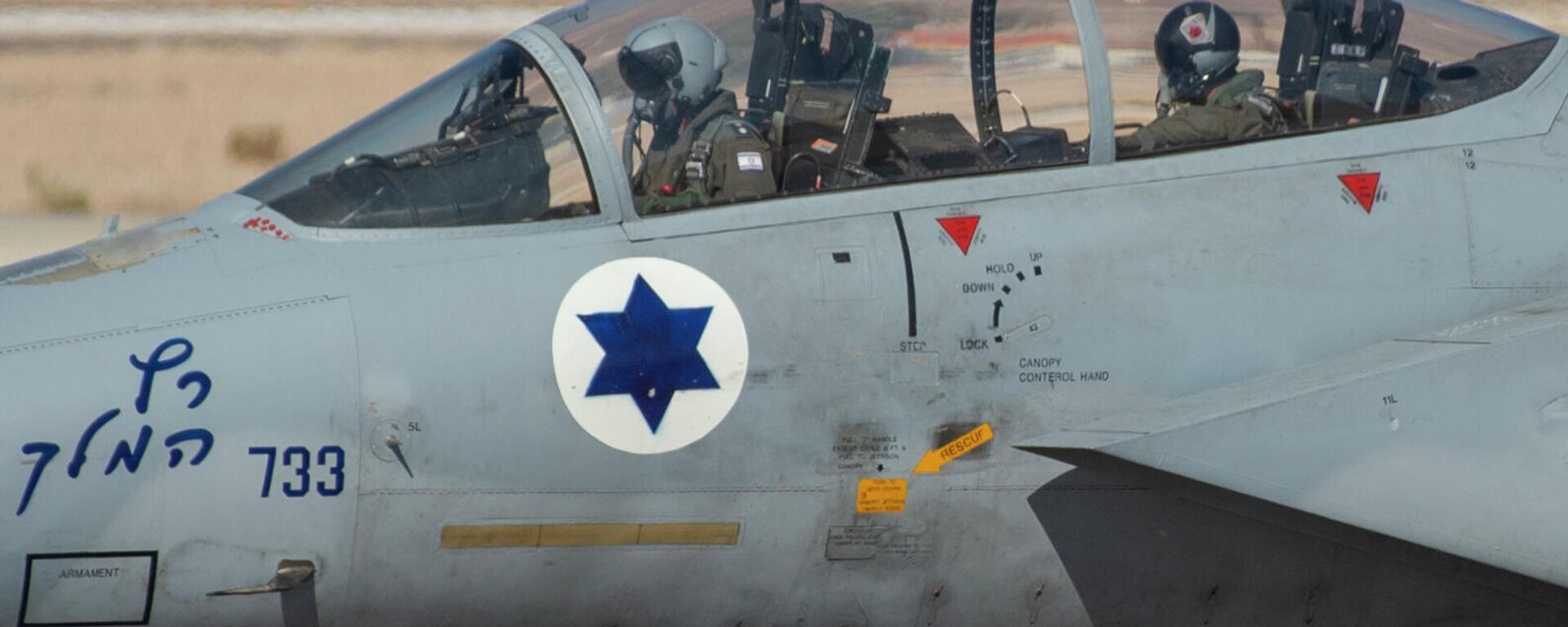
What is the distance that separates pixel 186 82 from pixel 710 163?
77.6 feet

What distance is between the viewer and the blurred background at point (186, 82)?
2317 centimetres

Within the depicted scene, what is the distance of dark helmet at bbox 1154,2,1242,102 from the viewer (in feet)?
18.2

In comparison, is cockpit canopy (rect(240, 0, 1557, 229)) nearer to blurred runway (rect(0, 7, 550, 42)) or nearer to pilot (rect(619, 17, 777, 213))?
pilot (rect(619, 17, 777, 213))

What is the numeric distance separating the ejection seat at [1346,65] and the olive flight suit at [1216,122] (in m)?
0.09

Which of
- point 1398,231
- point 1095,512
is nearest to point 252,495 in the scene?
point 1095,512

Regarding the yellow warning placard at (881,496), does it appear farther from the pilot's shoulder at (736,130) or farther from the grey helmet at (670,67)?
the grey helmet at (670,67)

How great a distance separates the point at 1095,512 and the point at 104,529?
2.96 meters

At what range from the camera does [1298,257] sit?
5.17 metres

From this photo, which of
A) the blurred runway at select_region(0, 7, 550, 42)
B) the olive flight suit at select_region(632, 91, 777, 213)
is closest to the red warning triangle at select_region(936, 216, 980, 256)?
the olive flight suit at select_region(632, 91, 777, 213)

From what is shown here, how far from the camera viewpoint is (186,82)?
2653 centimetres

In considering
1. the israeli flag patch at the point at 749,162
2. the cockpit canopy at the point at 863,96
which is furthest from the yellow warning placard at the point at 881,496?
the israeli flag patch at the point at 749,162

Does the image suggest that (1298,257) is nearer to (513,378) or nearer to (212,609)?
(513,378)

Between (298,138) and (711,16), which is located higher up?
(711,16)

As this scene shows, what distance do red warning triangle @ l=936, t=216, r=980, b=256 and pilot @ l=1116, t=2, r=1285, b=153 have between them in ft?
2.31
